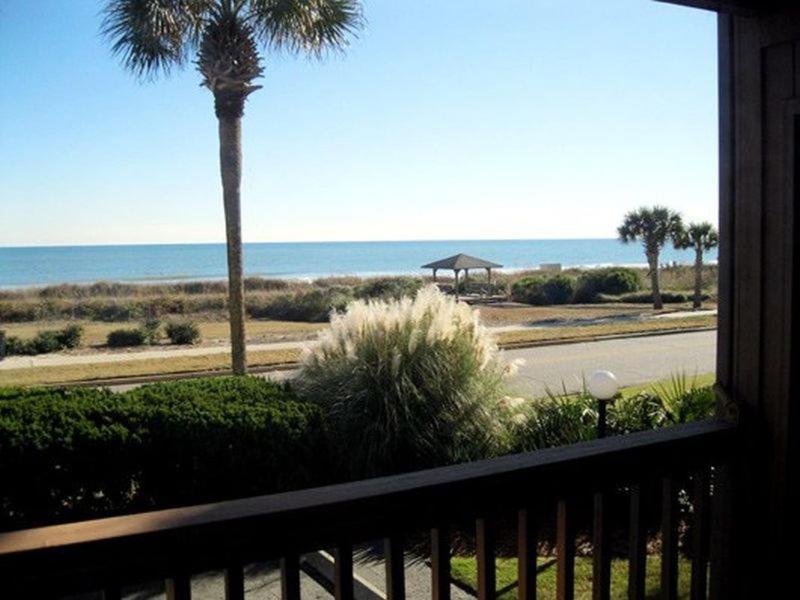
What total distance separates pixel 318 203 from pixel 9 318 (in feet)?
223

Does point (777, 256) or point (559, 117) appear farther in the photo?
point (559, 117)

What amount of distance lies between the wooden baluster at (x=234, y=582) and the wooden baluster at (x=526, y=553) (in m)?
0.54

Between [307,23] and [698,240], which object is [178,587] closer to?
[307,23]

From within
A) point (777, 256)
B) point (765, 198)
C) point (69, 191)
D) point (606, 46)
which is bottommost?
point (777, 256)

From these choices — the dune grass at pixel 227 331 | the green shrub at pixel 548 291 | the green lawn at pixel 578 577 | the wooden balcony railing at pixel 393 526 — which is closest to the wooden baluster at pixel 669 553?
the wooden balcony railing at pixel 393 526

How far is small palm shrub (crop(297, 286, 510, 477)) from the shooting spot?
16.0 ft

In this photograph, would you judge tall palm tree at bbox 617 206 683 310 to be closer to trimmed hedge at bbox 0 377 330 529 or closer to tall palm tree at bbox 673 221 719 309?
tall palm tree at bbox 673 221 719 309

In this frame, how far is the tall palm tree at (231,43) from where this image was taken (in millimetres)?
8219

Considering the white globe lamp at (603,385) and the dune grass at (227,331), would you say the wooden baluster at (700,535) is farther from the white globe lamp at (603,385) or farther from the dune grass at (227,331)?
the dune grass at (227,331)

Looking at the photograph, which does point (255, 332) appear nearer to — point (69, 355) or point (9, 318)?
point (69, 355)

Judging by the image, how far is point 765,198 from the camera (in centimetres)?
163

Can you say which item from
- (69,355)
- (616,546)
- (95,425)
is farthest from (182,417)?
(69,355)

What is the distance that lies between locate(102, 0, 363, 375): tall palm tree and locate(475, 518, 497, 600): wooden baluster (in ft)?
23.5

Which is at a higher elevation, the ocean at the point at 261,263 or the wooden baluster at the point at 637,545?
the ocean at the point at 261,263
